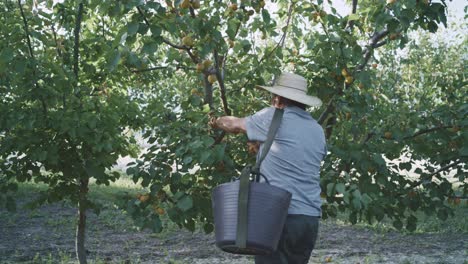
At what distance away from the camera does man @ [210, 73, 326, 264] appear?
9.07 ft

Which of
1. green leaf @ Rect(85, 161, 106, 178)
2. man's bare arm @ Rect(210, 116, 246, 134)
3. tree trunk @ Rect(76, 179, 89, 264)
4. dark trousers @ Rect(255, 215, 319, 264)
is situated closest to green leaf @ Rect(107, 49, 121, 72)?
man's bare arm @ Rect(210, 116, 246, 134)

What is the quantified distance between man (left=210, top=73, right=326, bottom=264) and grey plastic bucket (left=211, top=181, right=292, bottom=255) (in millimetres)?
120

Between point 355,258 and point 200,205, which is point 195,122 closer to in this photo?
point 200,205

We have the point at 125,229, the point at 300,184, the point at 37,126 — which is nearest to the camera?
the point at 300,184

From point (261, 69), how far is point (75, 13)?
1499mm

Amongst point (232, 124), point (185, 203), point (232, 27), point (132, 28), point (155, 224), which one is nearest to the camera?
point (132, 28)

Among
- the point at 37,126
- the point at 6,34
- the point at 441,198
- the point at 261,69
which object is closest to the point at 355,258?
the point at 441,198

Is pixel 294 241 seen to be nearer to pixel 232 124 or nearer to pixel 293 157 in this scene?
pixel 293 157

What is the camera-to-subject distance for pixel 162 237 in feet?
25.7

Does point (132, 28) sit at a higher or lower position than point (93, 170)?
higher

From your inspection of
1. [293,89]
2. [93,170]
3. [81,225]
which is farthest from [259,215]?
[81,225]

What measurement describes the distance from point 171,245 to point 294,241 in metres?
4.79

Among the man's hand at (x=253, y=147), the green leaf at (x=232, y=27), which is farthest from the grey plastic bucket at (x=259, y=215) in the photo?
the green leaf at (x=232, y=27)

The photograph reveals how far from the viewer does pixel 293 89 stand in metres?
2.98
